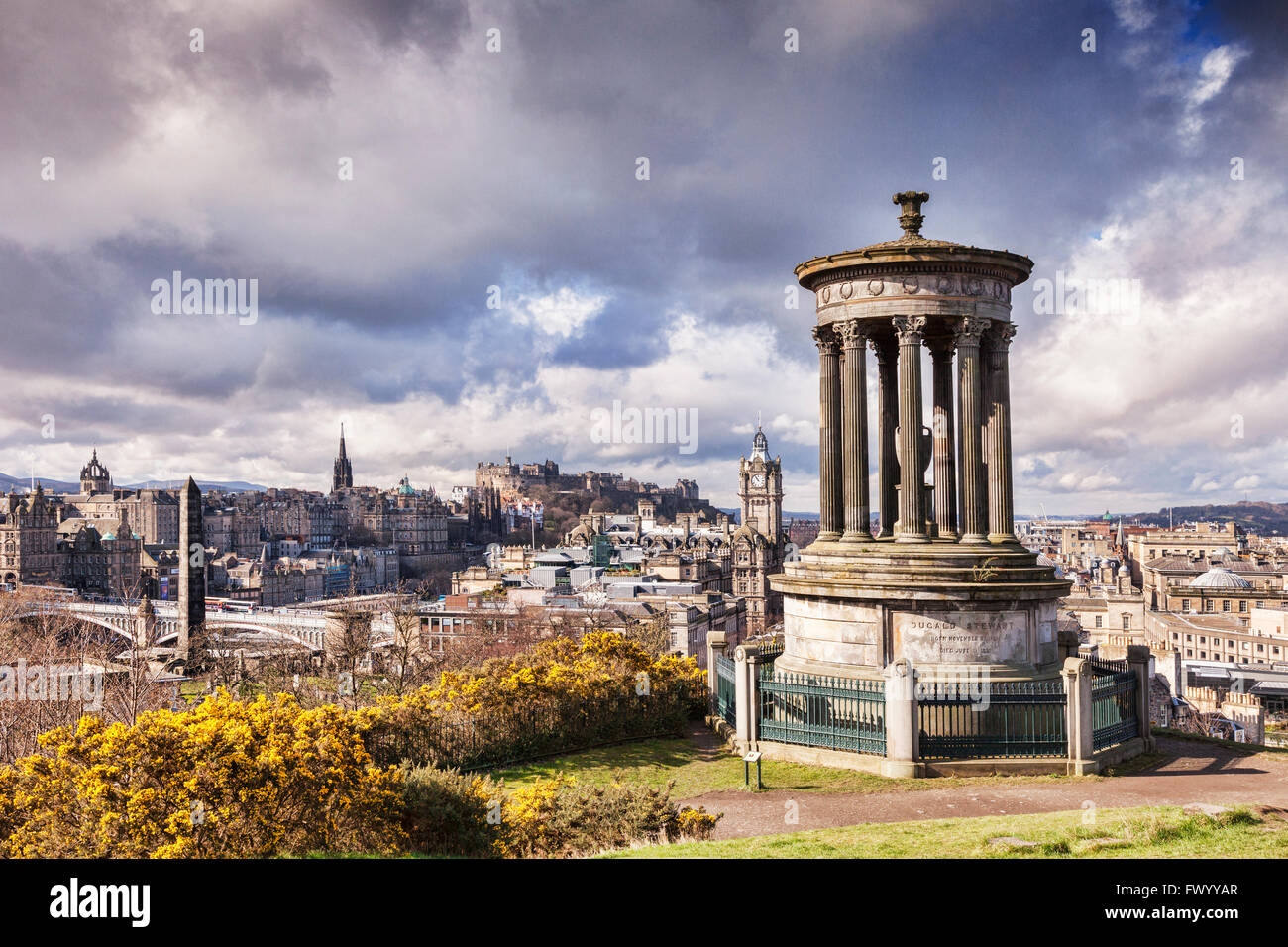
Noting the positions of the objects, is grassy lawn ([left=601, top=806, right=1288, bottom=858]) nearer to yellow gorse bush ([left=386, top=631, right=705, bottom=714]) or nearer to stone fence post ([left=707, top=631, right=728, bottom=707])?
yellow gorse bush ([left=386, top=631, right=705, bottom=714])

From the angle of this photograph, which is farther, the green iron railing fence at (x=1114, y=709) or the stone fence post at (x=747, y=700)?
the stone fence post at (x=747, y=700)

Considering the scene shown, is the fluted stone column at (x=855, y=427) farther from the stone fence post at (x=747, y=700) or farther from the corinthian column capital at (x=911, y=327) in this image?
the stone fence post at (x=747, y=700)

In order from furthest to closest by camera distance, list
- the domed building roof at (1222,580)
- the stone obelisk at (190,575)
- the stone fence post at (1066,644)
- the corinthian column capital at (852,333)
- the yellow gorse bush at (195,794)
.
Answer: the domed building roof at (1222,580)
the stone obelisk at (190,575)
the stone fence post at (1066,644)
the corinthian column capital at (852,333)
the yellow gorse bush at (195,794)

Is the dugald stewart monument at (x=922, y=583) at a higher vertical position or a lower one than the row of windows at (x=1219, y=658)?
higher

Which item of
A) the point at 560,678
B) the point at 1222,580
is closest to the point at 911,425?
the point at 560,678

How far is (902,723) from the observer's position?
1562 centimetres

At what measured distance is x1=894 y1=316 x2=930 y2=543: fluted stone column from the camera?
18.2 m

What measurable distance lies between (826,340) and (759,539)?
12210 centimetres

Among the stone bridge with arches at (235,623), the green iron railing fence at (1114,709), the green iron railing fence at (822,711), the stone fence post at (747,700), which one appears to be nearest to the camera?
the green iron railing fence at (822,711)

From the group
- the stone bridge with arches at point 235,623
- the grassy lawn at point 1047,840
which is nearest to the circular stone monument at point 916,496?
the grassy lawn at point 1047,840

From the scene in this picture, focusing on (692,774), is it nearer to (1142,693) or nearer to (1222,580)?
(1142,693)

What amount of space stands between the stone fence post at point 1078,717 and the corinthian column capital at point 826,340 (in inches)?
295

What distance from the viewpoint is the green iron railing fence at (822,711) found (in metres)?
16.2
